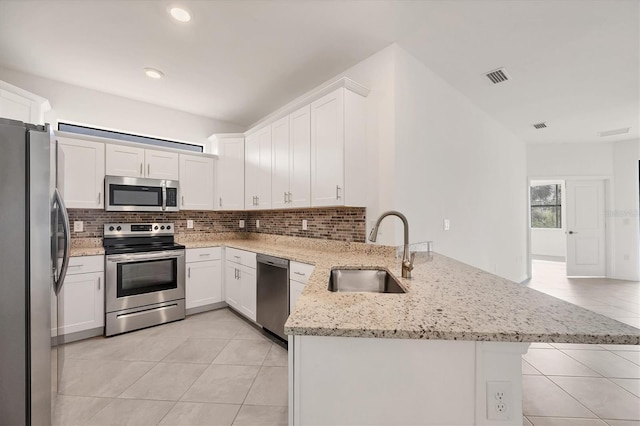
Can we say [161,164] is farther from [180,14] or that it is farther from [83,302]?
[180,14]

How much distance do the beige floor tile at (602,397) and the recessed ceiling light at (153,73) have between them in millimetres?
4658

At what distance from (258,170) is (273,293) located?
1.67 m

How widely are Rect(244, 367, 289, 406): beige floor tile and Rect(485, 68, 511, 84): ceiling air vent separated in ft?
11.6

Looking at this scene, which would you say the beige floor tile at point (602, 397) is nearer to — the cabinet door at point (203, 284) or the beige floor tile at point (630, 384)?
the beige floor tile at point (630, 384)

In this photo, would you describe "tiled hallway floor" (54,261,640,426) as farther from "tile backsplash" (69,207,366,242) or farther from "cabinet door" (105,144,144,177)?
"cabinet door" (105,144,144,177)

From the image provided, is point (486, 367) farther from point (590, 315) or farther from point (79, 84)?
point (79, 84)

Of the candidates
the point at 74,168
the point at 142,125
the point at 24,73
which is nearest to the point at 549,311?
the point at 74,168

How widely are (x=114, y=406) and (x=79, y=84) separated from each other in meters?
3.43

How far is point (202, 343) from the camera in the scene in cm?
266

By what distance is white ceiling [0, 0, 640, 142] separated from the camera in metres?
1.97

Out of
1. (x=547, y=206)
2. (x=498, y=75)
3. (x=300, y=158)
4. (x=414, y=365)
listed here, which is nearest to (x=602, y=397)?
(x=414, y=365)

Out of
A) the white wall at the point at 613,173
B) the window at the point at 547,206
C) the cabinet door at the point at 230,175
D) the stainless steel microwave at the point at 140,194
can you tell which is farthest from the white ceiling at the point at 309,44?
the window at the point at 547,206

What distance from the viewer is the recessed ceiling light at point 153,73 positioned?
282 centimetres

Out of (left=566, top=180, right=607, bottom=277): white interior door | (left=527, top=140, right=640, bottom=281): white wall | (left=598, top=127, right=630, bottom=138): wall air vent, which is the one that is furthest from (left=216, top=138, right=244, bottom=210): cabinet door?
(left=566, top=180, right=607, bottom=277): white interior door
